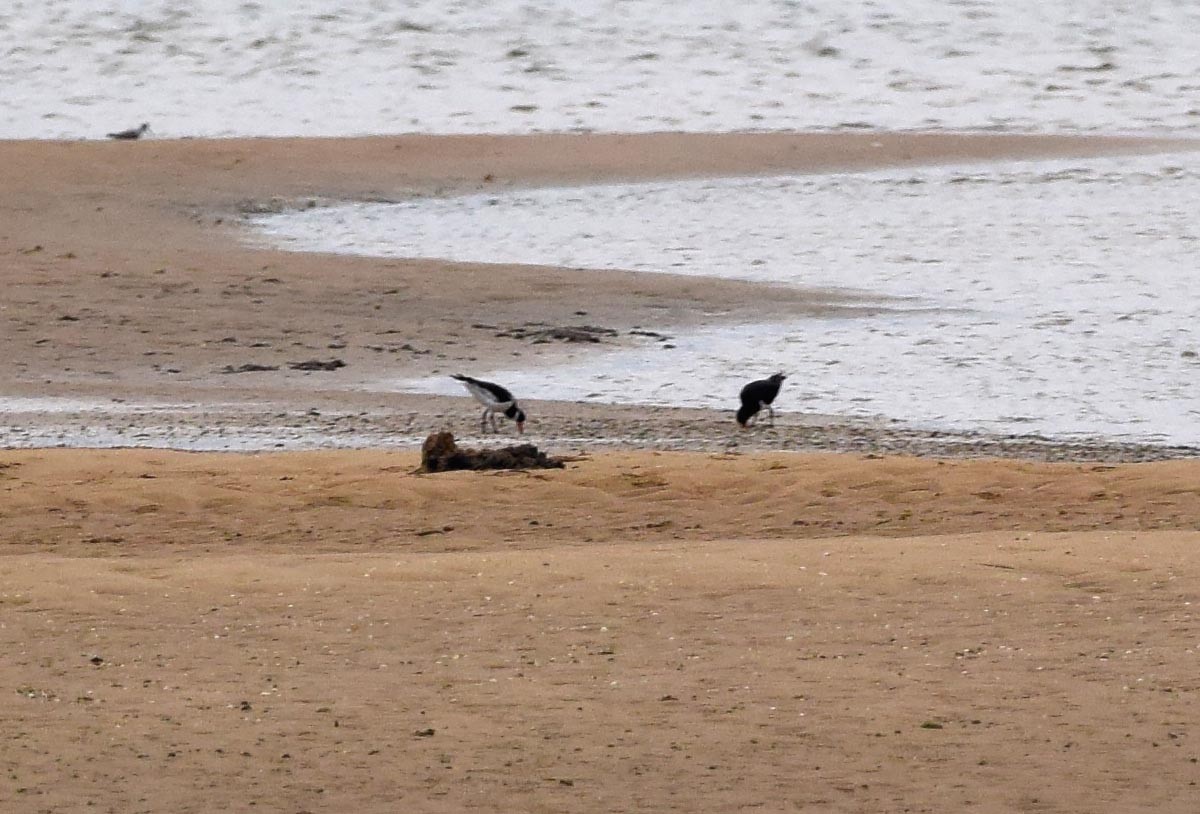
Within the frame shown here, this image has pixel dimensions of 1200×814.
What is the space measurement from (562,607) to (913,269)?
34.5ft

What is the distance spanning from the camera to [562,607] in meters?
7.92

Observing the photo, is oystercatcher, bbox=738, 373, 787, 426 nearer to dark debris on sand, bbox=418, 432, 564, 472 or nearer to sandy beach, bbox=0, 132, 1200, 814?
sandy beach, bbox=0, 132, 1200, 814

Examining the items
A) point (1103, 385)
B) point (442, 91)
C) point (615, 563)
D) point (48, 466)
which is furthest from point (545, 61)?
point (615, 563)

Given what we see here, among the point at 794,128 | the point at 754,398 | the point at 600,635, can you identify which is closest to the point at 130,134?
Answer: the point at 794,128

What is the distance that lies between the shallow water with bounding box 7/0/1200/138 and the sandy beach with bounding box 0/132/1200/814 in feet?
42.8

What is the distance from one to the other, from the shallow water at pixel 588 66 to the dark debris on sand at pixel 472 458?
15908 mm

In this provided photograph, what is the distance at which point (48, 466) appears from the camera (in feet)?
34.7

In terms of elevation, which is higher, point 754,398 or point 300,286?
point 754,398

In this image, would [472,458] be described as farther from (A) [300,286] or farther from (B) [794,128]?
(B) [794,128]

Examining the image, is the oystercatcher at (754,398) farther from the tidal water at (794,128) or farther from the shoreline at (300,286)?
the tidal water at (794,128)

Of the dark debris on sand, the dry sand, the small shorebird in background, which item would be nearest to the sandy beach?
the dry sand

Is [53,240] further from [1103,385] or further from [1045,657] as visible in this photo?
[1045,657]

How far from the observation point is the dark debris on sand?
10.5m

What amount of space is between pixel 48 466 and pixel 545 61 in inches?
817
